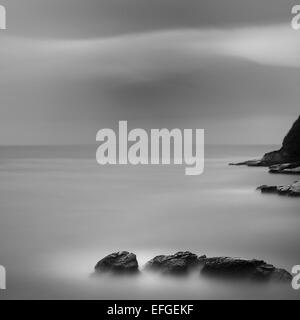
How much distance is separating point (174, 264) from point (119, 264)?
958 mm

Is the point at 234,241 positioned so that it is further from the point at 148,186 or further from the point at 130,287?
the point at 148,186

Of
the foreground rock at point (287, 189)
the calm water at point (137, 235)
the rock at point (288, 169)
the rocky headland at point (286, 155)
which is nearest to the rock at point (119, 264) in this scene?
the calm water at point (137, 235)

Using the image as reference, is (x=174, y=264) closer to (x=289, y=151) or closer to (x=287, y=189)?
(x=287, y=189)

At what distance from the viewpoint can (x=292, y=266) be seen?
29.9 feet

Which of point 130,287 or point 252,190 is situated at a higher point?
point 252,190

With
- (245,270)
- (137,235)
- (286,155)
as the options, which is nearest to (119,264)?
(245,270)

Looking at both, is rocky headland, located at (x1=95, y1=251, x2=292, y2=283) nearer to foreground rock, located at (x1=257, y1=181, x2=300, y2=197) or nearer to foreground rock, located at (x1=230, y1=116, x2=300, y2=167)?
foreground rock, located at (x1=257, y1=181, x2=300, y2=197)

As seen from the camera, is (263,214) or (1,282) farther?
(263,214)

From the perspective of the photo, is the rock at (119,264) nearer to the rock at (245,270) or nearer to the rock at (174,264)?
the rock at (174,264)

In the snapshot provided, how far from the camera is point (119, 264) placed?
7938 millimetres

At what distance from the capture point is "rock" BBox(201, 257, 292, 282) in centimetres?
759

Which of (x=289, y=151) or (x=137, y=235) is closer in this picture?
(x=137, y=235)

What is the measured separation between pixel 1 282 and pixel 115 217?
5422mm

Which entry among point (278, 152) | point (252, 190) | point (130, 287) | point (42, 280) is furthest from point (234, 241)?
point (278, 152)
